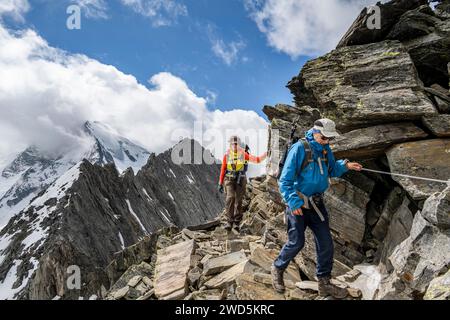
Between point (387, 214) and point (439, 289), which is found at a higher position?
point (387, 214)

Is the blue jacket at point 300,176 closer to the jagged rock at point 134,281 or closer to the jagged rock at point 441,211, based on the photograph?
the jagged rock at point 441,211

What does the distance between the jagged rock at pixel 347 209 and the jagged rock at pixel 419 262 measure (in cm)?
274

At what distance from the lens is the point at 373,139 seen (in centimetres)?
1061

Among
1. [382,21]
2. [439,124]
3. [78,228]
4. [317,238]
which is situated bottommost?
[317,238]

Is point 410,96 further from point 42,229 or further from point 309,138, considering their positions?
point 42,229

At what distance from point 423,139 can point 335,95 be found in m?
2.97

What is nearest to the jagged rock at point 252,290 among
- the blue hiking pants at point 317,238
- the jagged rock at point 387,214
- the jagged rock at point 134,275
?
the blue hiking pants at point 317,238

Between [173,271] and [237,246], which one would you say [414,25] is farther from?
[173,271]

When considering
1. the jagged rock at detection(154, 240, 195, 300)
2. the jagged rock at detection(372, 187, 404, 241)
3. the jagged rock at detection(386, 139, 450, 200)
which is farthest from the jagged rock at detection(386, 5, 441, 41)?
the jagged rock at detection(154, 240, 195, 300)

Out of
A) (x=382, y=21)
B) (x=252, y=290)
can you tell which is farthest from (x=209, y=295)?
(x=382, y=21)

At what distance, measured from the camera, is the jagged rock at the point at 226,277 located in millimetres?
9461

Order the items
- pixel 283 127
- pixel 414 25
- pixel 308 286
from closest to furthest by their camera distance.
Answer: pixel 308 286
pixel 414 25
pixel 283 127

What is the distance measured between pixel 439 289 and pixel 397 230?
3.49 m

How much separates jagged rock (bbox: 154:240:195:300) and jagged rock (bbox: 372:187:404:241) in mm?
6077
